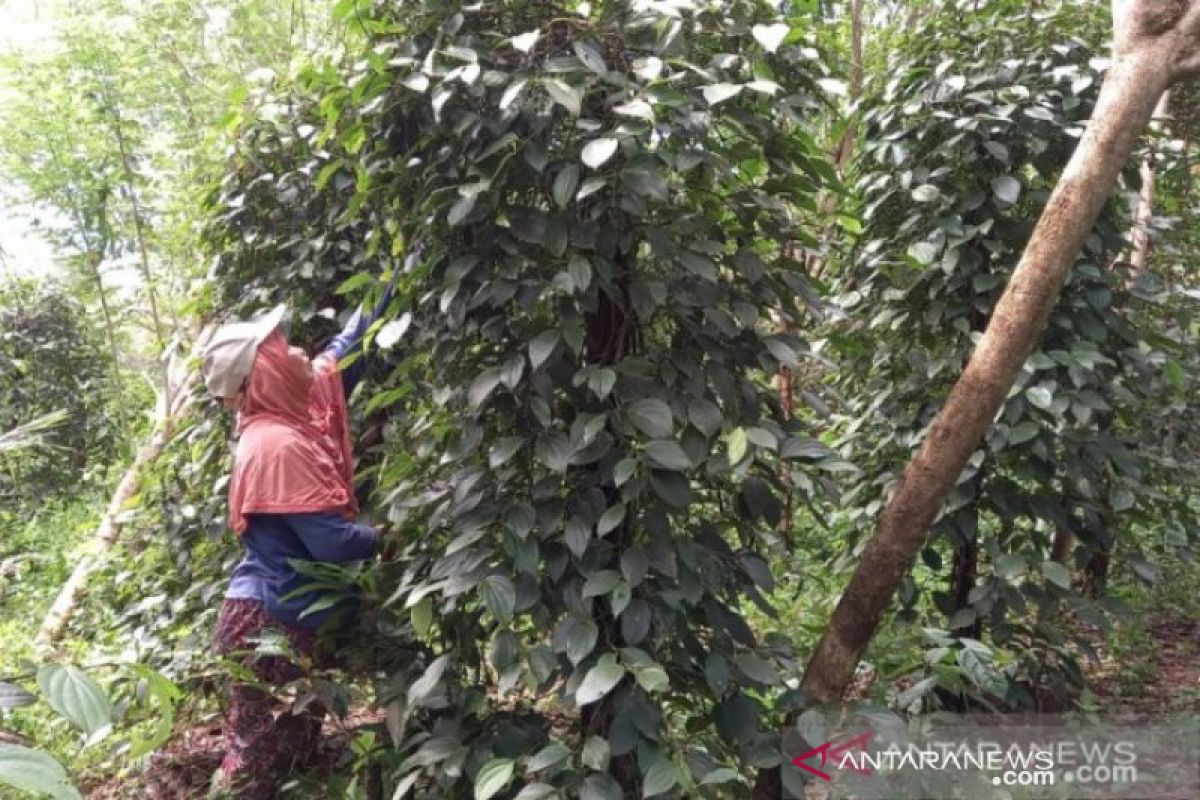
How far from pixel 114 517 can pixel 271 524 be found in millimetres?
1703

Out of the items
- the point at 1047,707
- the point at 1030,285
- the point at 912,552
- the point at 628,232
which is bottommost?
the point at 1047,707

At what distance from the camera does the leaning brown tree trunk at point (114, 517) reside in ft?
10.6

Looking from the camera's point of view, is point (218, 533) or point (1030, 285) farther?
point (218, 533)

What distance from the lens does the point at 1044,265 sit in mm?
1450

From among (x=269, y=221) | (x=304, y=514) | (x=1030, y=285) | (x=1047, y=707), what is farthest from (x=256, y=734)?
(x=1047, y=707)

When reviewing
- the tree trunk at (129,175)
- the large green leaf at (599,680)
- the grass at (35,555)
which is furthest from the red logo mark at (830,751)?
the tree trunk at (129,175)

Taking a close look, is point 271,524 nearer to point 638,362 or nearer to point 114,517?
point 638,362

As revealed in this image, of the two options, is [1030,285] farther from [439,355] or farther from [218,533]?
[218,533]

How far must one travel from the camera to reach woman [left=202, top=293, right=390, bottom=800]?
6.13 ft

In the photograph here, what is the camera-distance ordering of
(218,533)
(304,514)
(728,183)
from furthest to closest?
(218,533) → (304,514) → (728,183)

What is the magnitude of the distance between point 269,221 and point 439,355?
1.12 metres

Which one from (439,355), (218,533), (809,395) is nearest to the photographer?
(439,355)

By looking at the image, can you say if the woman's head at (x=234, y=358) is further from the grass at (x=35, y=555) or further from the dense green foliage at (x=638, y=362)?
the grass at (x=35, y=555)

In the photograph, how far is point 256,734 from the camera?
197 centimetres
